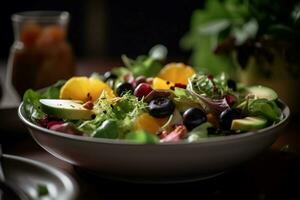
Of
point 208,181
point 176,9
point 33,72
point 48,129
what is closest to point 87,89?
point 48,129

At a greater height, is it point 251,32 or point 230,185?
point 251,32

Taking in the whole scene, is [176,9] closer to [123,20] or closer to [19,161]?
[123,20]

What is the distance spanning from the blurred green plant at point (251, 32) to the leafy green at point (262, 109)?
0.38m

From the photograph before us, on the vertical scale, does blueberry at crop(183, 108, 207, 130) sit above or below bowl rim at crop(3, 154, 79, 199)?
above

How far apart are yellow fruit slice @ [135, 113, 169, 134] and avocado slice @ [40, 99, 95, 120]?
10cm

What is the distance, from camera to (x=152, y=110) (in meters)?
0.93

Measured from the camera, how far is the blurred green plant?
1355mm

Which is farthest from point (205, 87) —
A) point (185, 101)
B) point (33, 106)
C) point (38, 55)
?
point (38, 55)

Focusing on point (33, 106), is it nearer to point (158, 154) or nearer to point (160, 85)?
point (160, 85)

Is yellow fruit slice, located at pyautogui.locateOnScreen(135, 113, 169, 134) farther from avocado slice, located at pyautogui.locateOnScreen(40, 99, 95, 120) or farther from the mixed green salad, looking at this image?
avocado slice, located at pyautogui.locateOnScreen(40, 99, 95, 120)

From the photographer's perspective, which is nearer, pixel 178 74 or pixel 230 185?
pixel 230 185

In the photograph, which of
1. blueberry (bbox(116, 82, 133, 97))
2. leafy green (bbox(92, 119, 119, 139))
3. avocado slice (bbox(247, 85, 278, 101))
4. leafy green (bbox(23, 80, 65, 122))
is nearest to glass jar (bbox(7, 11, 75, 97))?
leafy green (bbox(23, 80, 65, 122))

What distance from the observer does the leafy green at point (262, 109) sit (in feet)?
3.19

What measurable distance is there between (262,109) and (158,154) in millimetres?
247
